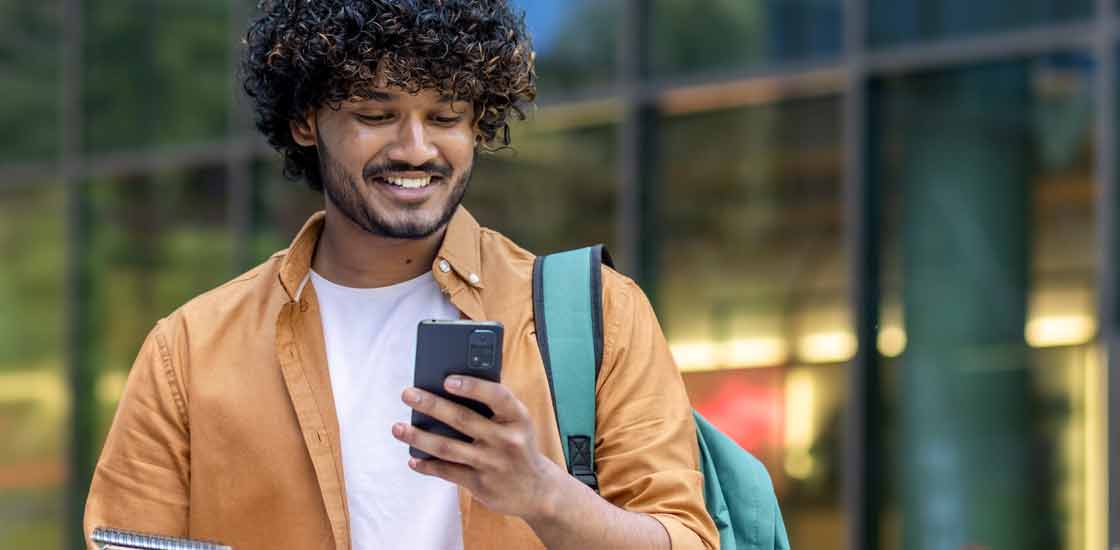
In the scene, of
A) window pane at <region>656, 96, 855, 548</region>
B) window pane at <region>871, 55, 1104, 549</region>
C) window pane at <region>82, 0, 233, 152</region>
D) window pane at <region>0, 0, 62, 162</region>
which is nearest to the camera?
window pane at <region>871, 55, 1104, 549</region>

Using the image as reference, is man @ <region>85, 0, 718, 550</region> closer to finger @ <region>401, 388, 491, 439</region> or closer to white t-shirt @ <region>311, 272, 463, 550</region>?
white t-shirt @ <region>311, 272, 463, 550</region>

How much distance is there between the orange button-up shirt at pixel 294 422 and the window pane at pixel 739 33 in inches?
206

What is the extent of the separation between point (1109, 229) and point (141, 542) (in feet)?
16.9

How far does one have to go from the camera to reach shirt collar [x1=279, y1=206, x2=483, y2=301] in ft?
8.02

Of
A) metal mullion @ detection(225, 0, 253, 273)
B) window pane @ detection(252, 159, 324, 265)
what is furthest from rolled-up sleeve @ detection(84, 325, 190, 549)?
metal mullion @ detection(225, 0, 253, 273)

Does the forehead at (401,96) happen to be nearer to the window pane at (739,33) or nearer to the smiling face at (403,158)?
the smiling face at (403,158)

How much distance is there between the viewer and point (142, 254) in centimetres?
1058

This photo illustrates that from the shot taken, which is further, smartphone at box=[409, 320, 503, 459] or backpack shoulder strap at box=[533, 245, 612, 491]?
backpack shoulder strap at box=[533, 245, 612, 491]

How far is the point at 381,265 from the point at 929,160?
506cm

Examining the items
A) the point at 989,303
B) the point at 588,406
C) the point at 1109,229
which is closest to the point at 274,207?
the point at 989,303

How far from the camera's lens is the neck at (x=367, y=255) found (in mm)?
2479

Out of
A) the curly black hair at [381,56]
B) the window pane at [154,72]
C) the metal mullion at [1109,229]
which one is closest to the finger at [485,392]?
the curly black hair at [381,56]

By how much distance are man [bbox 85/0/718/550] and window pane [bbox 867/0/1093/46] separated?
4.73m

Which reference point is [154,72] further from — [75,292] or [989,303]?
[989,303]
